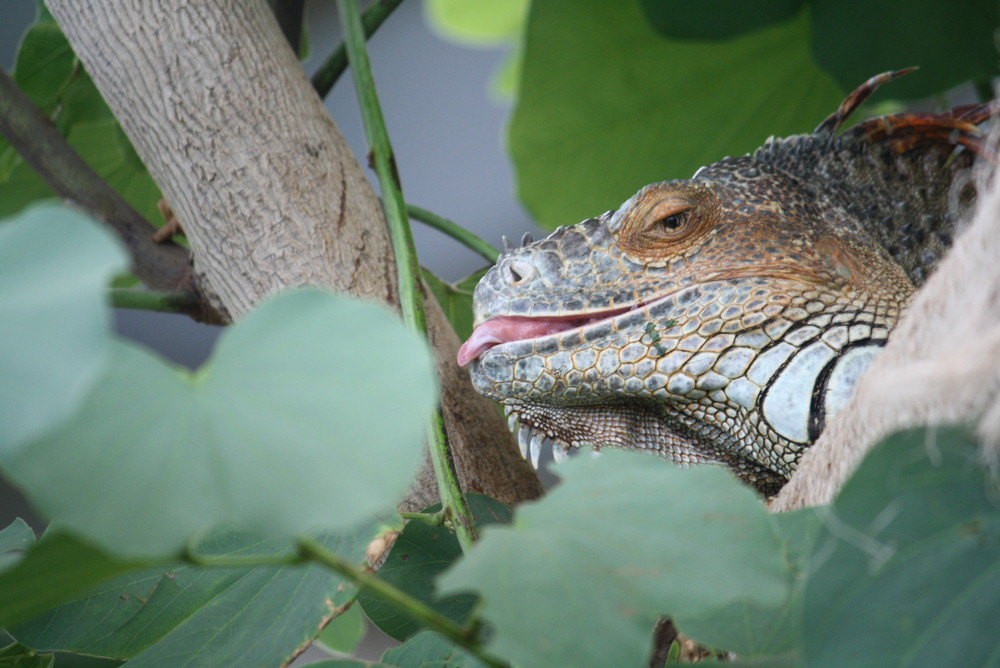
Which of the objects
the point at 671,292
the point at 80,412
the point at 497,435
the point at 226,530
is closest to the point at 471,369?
the point at 497,435

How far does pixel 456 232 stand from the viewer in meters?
0.96

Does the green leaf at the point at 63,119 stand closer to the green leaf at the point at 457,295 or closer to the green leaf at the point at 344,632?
the green leaf at the point at 457,295

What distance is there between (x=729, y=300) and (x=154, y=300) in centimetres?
57

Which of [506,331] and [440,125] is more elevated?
[506,331]

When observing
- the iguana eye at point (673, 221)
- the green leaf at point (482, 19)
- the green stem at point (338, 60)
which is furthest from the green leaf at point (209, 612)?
the green leaf at point (482, 19)

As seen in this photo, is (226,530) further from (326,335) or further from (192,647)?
(326,335)

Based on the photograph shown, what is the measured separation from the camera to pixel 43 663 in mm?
605

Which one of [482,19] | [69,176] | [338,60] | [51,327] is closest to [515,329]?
[338,60]

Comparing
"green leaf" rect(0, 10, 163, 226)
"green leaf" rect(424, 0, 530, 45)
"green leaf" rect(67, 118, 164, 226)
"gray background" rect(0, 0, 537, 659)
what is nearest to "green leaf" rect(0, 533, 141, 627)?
"green leaf" rect(0, 10, 163, 226)

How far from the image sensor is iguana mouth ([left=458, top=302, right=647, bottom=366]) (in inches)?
32.8

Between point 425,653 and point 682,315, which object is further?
point 682,315

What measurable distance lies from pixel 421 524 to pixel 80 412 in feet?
1.26

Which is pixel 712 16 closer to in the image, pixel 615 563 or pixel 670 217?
pixel 670 217

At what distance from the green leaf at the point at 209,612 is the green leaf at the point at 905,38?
1068 mm
